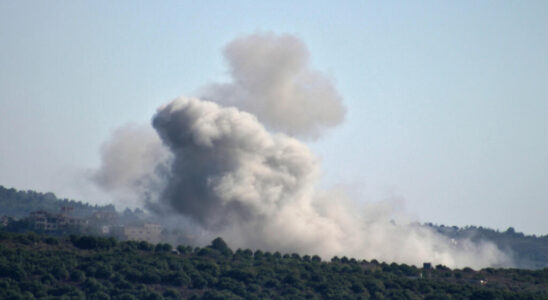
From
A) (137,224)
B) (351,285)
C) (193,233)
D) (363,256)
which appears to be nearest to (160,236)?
(193,233)

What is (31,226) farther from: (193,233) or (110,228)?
(193,233)

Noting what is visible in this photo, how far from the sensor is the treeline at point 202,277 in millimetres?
94562

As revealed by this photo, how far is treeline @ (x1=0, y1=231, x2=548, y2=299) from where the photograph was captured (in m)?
94.6

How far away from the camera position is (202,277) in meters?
101

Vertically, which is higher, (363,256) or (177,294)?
(363,256)

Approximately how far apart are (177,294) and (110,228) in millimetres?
79390

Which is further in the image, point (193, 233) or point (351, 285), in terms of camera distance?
point (193, 233)

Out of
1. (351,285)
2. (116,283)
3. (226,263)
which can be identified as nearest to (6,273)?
(116,283)

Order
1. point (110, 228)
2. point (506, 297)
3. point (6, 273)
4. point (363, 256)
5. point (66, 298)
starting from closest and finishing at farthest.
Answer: point (66, 298) < point (6, 273) < point (506, 297) < point (363, 256) < point (110, 228)

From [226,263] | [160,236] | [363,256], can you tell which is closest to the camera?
[226,263]

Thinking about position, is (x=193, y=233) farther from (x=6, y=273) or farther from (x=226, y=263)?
(x=6, y=273)

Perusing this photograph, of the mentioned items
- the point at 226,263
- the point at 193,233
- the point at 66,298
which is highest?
the point at 193,233

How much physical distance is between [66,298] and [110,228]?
8414cm

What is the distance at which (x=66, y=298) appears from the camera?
88.5 meters
